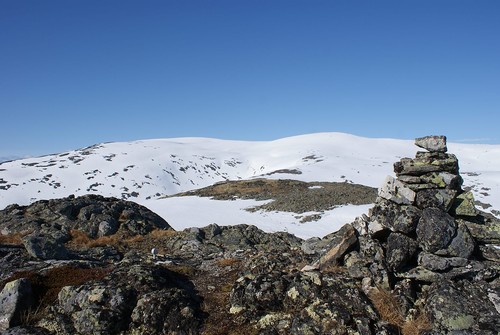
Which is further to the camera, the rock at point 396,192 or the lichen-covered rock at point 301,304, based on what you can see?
the rock at point 396,192

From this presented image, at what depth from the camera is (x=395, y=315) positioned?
444 inches

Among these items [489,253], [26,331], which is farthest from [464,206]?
[26,331]

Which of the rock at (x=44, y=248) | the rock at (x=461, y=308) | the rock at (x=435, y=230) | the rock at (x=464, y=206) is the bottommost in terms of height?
the rock at (x=461, y=308)

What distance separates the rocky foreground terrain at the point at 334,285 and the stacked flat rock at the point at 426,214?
4 centimetres

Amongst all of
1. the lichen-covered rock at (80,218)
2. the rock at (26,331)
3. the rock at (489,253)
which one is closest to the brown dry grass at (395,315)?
the rock at (489,253)

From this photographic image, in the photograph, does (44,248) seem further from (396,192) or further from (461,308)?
(461,308)

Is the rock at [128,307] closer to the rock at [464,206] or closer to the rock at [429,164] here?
the rock at [429,164]

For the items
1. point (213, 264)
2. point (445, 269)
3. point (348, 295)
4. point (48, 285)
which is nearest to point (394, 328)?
point (348, 295)

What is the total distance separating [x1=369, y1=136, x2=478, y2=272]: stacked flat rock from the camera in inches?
494

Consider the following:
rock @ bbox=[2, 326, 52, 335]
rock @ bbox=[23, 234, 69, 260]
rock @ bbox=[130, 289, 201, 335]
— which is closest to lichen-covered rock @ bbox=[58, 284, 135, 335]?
rock @ bbox=[130, 289, 201, 335]

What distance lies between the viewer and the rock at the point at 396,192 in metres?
13.6

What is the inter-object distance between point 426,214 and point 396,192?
139 centimetres

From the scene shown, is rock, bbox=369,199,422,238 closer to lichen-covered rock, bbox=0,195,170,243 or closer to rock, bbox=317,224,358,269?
rock, bbox=317,224,358,269

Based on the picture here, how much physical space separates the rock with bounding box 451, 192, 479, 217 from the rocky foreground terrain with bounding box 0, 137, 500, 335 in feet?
0.12
